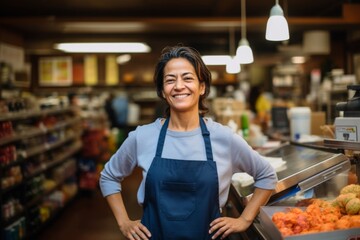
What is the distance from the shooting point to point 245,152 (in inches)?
84.1

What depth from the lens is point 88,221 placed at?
646 cm

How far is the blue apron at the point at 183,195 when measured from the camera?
2039mm

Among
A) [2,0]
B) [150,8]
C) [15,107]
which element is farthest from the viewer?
[150,8]

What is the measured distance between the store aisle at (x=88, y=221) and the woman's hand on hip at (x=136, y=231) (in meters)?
3.57

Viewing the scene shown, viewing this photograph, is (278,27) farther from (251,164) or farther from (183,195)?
(183,195)

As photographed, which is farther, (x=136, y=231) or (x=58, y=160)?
(x=58, y=160)

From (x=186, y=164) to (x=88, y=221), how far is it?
4.78 m

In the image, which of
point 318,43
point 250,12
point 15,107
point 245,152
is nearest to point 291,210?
point 245,152

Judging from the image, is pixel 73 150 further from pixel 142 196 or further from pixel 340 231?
pixel 340 231

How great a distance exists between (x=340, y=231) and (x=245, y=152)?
55 cm

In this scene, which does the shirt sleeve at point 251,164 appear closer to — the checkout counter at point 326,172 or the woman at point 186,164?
Answer: the woman at point 186,164

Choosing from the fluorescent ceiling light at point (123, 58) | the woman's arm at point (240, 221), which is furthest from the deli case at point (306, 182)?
the fluorescent ceiling light at point (123, 58)

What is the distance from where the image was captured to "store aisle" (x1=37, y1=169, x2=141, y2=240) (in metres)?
5.75

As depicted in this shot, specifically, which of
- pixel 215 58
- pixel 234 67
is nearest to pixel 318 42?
pixel 215 58
